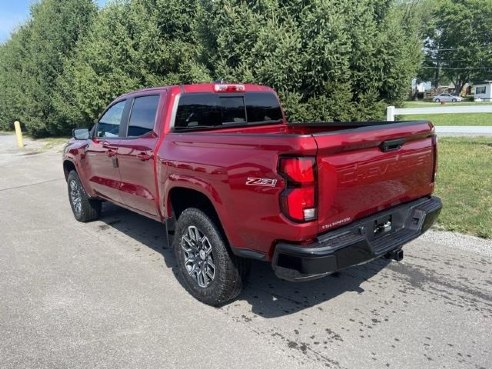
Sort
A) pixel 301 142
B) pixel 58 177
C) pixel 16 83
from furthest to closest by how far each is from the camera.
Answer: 1. pixel 16 83
2. pixel 58 177
3. pixel 301 142

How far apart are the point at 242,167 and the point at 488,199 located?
15.2 ft

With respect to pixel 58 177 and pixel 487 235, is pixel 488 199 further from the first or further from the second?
pixel 58 177

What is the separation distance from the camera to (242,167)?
10.4 ft

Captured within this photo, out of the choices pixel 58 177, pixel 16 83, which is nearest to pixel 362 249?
pixel 58 177

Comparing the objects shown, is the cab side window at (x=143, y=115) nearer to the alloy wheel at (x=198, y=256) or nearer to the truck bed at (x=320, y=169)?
the truck bed at (x=320, y=169)

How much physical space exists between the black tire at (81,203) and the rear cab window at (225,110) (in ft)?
9.40

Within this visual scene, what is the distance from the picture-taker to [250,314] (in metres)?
3.67

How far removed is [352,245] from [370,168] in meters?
0.61

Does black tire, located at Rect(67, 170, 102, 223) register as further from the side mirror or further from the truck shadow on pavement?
the truck shadow on pavement

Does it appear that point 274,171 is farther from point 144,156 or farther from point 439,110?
point 439,110

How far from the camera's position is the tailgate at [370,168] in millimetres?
2955

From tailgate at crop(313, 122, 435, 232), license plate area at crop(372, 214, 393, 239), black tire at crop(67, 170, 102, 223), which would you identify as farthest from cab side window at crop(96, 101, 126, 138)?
license plate area at crop(372, 214, 393, 239)

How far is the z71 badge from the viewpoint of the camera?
9.68ft

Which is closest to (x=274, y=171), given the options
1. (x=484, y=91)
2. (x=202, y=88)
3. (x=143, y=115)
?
(x=202, y=88)
